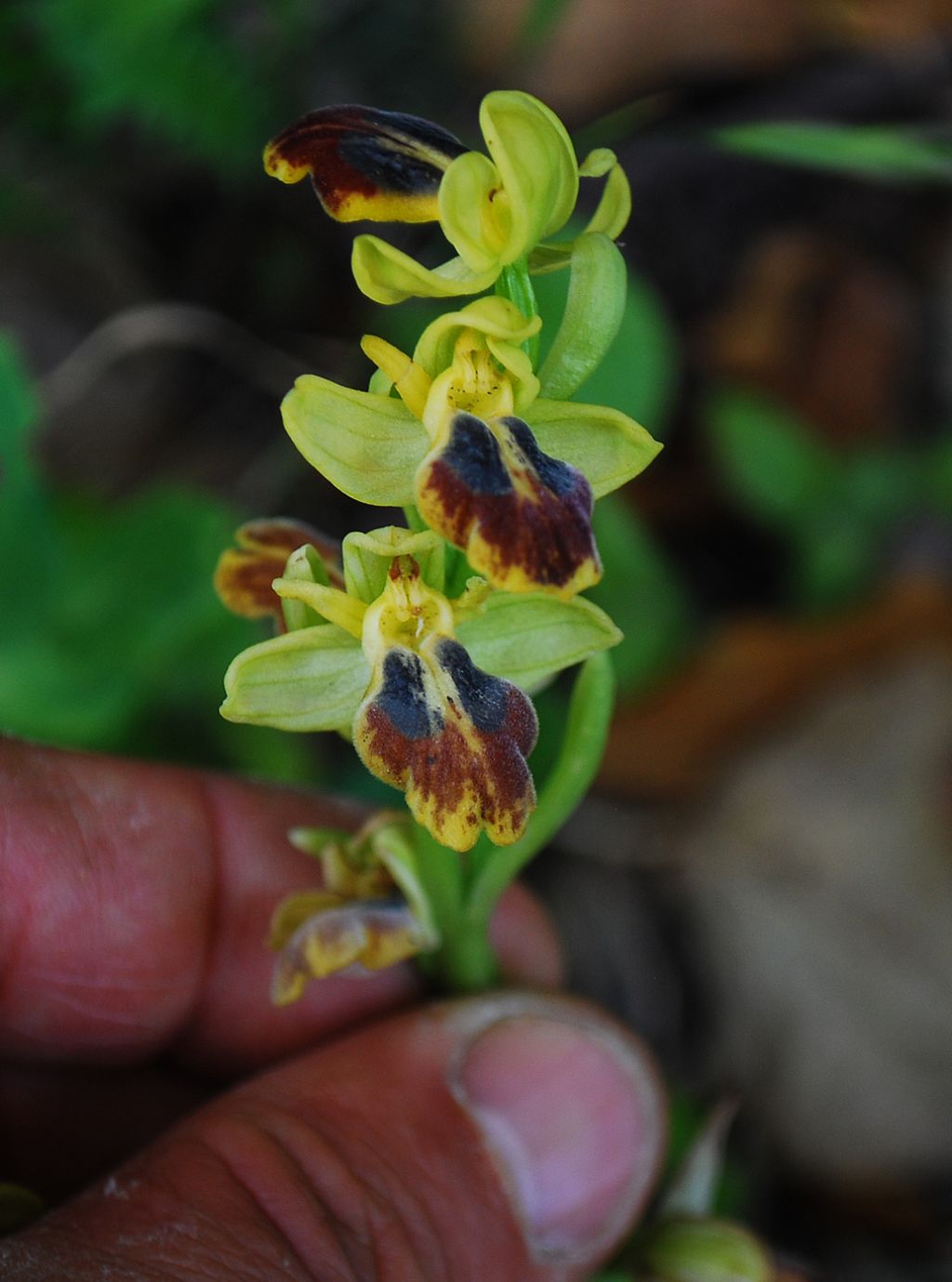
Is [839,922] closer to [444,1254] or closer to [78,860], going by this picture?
[444,1254]

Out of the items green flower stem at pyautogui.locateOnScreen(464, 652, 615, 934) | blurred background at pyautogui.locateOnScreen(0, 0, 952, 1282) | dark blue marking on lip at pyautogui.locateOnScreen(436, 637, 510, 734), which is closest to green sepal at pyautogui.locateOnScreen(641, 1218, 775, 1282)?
blurred background at pyautogui.locateOnScreen(0, 0, 952, 1282)

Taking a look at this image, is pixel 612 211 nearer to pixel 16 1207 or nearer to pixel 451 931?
pixel 451 931

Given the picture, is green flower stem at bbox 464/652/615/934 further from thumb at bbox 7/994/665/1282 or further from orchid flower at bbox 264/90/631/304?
orchid flower at bbox 264/90/631/304

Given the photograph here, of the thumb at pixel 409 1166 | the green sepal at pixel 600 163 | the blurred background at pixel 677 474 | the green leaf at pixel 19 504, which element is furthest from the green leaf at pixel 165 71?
the thumb at pixel 409 1166

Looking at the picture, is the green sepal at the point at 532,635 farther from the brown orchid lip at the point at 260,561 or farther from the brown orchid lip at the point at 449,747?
the brown orchid lip at the point at 260,561

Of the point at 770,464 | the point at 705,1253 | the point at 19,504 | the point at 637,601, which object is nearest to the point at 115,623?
the point at 19,504

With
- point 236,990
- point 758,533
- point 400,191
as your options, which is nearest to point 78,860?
point 236,990
